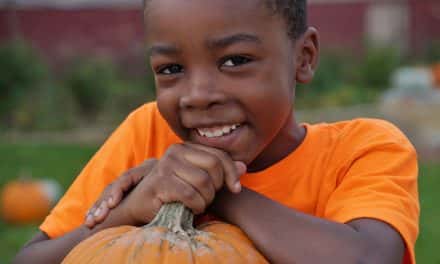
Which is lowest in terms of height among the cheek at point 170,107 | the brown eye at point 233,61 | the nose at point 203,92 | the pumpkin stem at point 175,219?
the pumpkin stem at point 175,219

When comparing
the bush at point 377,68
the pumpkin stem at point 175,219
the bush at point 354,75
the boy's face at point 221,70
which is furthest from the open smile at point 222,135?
the bush at point 377,68

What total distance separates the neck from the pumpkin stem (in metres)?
0.51

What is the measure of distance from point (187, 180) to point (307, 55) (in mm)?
672

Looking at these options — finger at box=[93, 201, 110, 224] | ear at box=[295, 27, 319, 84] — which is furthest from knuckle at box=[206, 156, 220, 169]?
ear at box=[295, 27, 319, 84]

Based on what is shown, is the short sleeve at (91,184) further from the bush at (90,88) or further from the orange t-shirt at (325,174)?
the bush at (90,88)

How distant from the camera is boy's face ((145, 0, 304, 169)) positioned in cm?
236

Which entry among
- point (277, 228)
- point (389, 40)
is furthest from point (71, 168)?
point (389, 40)

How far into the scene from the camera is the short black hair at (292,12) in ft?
8.21

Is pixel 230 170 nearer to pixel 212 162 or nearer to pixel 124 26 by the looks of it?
pixel 212 162

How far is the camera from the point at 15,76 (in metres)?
14.9

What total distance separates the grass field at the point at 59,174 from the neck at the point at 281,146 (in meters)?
3.78

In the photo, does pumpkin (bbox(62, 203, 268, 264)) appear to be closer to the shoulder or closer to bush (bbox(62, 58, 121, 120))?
the shoulder

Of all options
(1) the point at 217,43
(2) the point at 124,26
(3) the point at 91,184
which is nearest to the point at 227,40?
(1) the point at 217,43

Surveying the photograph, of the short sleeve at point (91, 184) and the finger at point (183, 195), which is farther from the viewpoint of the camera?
the short sleeve at point (91, 184)
